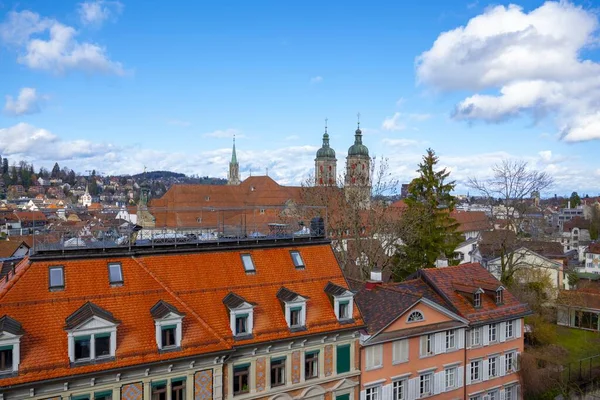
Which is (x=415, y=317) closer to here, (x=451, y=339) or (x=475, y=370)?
(x=451, y=339)

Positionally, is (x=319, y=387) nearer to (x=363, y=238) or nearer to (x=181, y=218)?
(x=363, y=238)

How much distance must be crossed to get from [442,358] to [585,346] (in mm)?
18375

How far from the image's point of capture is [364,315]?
83.4 feet

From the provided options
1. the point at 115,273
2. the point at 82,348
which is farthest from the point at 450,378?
the point at 82,348

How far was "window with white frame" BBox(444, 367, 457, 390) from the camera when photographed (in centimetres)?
2712

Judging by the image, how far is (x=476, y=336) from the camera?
2828 cm

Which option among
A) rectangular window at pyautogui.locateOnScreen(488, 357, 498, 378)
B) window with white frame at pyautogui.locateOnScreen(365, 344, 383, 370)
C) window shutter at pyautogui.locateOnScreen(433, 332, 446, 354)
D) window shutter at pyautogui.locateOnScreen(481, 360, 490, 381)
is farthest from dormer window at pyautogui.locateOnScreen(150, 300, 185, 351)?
Result: rectangular window at pyautogui.locateOnScreen(488, 357, 498, 378)

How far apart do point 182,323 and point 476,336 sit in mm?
17067

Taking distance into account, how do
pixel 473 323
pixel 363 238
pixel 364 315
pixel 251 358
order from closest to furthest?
pixel 251 358 → pixel 364 315 → pixel 473 323 → pixel 363 238

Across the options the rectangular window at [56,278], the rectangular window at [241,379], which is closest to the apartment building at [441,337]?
the rectangular window at [241,379]

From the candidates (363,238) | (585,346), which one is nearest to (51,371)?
(363,238)

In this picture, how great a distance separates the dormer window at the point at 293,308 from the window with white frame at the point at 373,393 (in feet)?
17.0

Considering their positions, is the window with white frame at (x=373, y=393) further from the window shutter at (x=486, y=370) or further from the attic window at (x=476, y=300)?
the attic window at (x=476, y=300)

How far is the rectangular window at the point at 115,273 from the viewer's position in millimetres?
18672
